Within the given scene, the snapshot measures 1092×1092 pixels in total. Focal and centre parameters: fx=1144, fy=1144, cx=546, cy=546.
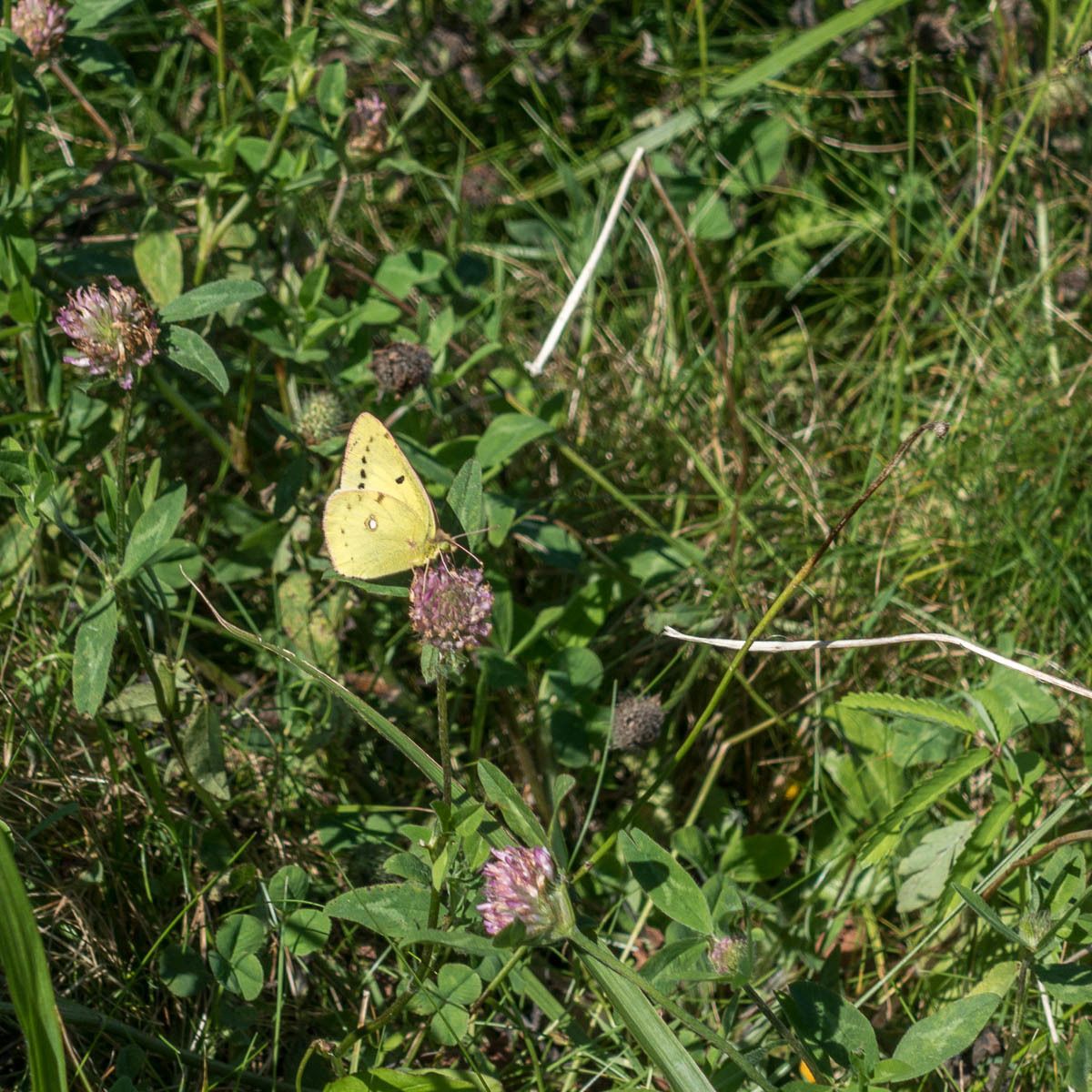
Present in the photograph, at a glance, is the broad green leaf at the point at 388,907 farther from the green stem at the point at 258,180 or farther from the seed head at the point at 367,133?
the seed head at the point at 367,133

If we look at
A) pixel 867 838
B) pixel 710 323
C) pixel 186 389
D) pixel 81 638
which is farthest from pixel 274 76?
pixel 867 838

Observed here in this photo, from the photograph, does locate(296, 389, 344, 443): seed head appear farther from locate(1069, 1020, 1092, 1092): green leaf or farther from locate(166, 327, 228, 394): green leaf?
locate(1069, 1020, 1092, 1092): green leaf

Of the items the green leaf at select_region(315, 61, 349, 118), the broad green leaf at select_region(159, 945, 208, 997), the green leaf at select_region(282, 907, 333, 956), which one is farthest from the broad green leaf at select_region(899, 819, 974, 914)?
the green leaf at select_region(315, 61, 349, 118)

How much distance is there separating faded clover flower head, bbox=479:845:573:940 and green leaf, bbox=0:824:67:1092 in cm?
57

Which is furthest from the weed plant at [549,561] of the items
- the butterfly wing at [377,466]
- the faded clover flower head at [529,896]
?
the butterfly wing at [377,466]

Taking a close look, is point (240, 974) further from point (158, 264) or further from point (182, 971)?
point (158, 264)

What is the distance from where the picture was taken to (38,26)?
7.47 feet

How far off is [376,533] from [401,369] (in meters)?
0.48

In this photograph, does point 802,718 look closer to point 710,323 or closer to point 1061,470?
point 1061,470

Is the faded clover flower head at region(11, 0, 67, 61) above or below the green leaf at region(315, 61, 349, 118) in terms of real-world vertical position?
above

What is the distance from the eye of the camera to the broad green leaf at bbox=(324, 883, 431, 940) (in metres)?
1.64

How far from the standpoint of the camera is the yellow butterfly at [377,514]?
6.33ft

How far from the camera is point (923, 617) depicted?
2.67 m

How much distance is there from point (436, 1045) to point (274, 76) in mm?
1952
